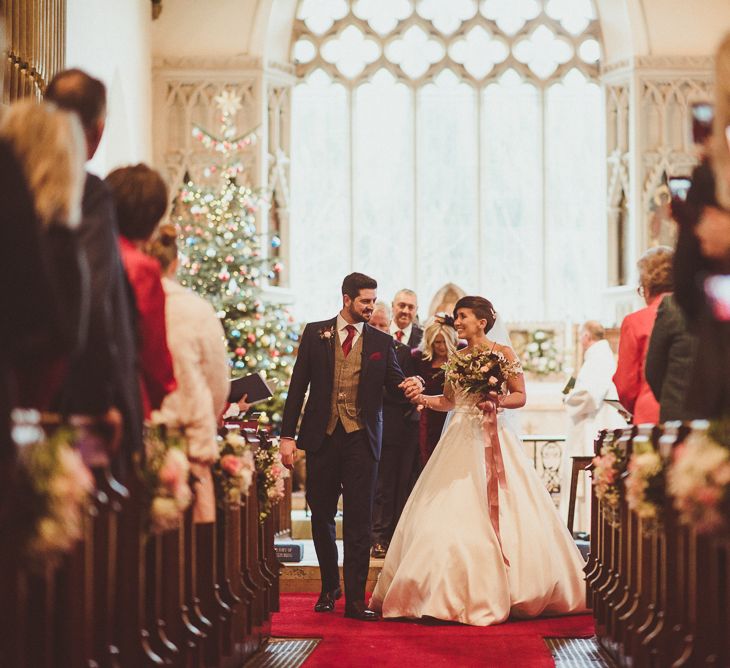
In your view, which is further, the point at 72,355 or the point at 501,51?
the point at 501,51

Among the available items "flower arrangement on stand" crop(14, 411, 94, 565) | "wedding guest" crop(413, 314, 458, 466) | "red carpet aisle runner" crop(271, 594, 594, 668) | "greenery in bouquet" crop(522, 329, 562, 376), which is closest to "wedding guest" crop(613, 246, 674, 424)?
"red carpet aisle runner" crop(271, 594, 594, 668)

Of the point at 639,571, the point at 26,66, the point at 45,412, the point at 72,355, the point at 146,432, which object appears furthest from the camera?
the point at 26,66

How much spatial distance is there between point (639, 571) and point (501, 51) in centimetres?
1132

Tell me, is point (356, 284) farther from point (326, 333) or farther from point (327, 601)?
point (327, 601)

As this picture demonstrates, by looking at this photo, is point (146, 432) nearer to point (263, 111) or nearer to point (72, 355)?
point (72, 355)

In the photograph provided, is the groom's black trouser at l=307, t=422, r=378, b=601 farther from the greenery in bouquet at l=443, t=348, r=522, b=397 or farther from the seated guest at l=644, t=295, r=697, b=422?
Result: the seated guest at l=644, t=295, r=697, b=422

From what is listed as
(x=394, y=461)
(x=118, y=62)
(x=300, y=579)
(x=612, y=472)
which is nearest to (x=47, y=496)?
(x=612, y=472)

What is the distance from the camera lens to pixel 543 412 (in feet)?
45.5

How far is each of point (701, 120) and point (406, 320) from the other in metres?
5.68

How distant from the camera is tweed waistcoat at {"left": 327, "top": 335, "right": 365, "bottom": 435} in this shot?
22.6ft

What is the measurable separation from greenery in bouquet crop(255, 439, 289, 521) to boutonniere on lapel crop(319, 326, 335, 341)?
2.94ft

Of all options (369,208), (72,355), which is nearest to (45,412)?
(72,355)

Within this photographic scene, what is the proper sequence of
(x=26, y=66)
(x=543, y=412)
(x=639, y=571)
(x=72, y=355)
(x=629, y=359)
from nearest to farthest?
(x=72, y=355), (x=639, y=571), (x=629, y=359), (x=26, y=66), (x=543, y=412)

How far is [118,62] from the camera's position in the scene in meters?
12.4
